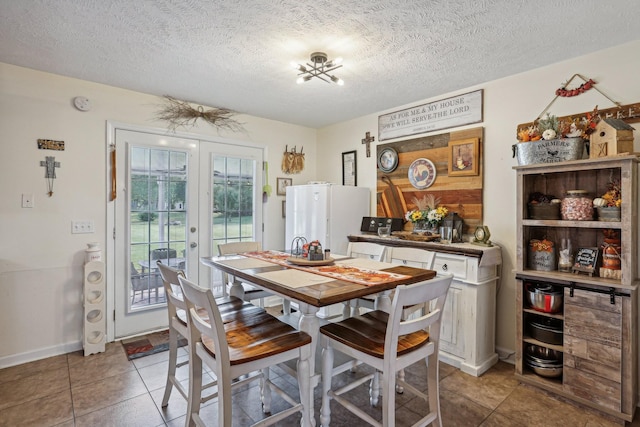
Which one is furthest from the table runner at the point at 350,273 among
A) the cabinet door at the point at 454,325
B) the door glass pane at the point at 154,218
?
the door glass pane at the point at 154,218

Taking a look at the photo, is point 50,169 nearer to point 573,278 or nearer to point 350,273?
point 350,273

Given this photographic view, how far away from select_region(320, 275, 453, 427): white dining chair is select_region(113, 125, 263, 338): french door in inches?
94.1

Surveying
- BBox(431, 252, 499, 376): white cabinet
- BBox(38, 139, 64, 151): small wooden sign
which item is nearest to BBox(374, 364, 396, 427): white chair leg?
BBox(431, 252, 499, 376): white cabinet

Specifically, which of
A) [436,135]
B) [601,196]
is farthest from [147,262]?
[601,196]

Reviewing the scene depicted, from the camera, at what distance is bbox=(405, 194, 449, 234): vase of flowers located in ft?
10.3

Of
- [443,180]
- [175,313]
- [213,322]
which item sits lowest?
[175,313]

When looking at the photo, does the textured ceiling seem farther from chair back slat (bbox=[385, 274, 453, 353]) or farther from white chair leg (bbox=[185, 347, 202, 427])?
white chair leg (bbox=[185, 347, 202, 427])

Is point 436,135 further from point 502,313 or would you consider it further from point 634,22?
point 502,313

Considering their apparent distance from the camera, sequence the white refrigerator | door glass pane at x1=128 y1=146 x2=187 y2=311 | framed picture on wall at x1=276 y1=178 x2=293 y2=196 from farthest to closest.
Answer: framed picture on wall at x1=276 y1=178 x2=293 y2=196 < the white refrigerator < door glass pane at x1=128 y1=146 x2=187 y2=311

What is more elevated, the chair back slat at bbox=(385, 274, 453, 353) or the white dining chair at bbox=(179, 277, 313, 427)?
the chair back slat at bbox=(385, 274, 453, 353)

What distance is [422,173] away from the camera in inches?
136

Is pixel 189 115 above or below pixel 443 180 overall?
above

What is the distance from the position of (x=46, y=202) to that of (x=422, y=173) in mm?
3530

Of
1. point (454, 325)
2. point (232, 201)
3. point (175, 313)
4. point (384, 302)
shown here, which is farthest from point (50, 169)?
point (454, 325)
